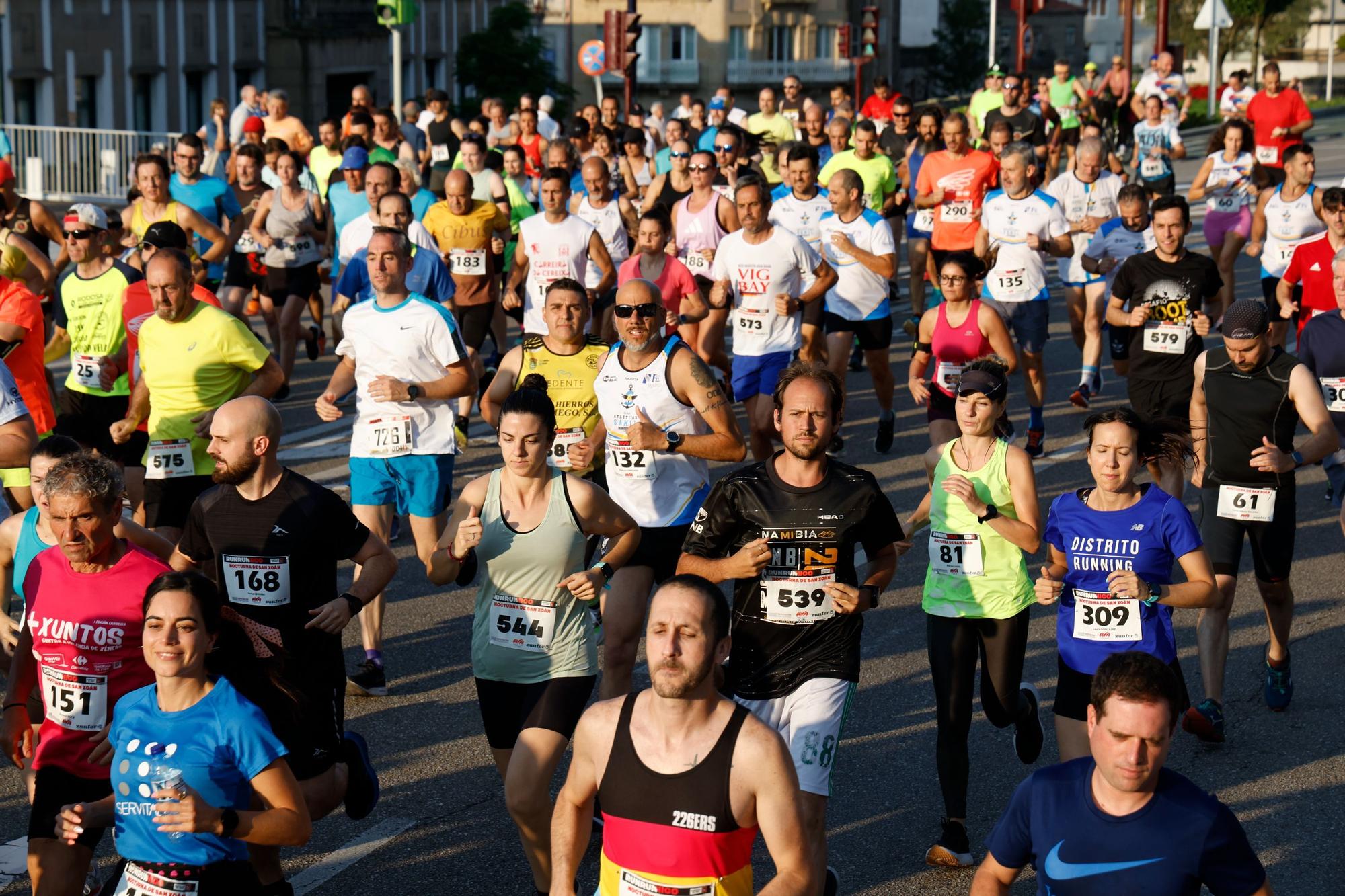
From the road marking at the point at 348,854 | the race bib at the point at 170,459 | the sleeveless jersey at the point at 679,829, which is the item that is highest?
the race bib at the point at 170,459

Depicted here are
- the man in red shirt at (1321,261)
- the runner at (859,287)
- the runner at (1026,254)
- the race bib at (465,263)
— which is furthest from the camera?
the race bib at (465,263)

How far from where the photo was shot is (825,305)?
13.0 m

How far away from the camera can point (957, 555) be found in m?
6.68

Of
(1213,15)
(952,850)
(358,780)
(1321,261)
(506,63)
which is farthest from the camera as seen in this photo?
(506,63)

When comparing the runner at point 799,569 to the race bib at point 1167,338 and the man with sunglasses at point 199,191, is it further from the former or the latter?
the man with sunglasses at point 199,191

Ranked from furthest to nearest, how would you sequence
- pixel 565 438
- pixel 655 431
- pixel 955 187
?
1. pixel 955 187
2. pixel 565 438
3. pixel 655 431

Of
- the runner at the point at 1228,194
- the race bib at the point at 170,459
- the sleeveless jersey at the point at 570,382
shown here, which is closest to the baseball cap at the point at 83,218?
the race bib at the point at 170,459

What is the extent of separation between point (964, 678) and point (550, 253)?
681cm

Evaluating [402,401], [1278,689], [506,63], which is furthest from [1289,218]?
[506,63]

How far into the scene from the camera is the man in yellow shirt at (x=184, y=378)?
26.9 feet

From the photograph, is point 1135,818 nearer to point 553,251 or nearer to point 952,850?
point 952,850

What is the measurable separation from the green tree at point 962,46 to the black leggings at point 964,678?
72.1 meters

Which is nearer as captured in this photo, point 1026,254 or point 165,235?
point 165,235

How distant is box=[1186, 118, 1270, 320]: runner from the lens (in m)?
16.5
